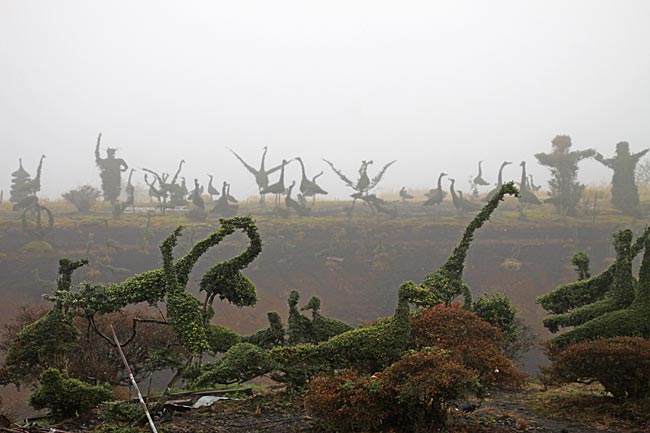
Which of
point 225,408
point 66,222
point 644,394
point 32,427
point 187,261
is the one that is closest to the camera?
point 32,427

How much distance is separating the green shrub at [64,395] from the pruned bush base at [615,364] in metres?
7.90

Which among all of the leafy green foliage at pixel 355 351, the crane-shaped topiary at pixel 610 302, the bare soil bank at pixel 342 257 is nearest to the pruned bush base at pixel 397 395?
the leafy green foliage at pixel 355 351

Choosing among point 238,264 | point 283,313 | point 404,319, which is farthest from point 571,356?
point 283,313

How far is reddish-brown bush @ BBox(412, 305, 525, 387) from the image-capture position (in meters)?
9.00

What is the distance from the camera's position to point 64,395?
859 cm

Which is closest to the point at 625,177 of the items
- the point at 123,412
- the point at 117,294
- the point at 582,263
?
the point at 582,263

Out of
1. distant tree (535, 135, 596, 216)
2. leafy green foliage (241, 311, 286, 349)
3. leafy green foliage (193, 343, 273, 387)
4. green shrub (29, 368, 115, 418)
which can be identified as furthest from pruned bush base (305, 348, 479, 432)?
distant tree (535, 135, 596, 216)

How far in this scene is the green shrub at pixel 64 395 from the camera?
27.7 feet

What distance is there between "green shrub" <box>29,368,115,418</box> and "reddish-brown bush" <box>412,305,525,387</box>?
576 centimetres

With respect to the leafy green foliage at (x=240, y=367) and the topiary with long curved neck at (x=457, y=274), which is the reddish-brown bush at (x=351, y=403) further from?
the topiary with long curved neck at (x=457, y=274)

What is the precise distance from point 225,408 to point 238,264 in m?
2.88

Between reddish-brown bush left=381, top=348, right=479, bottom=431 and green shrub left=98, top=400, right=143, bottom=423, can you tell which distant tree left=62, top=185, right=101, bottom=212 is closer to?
green shrub left=98, top=400, right=143, bottom=423

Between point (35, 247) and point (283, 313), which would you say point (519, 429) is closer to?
point (283, 313)

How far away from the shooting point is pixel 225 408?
9711 millimetres
